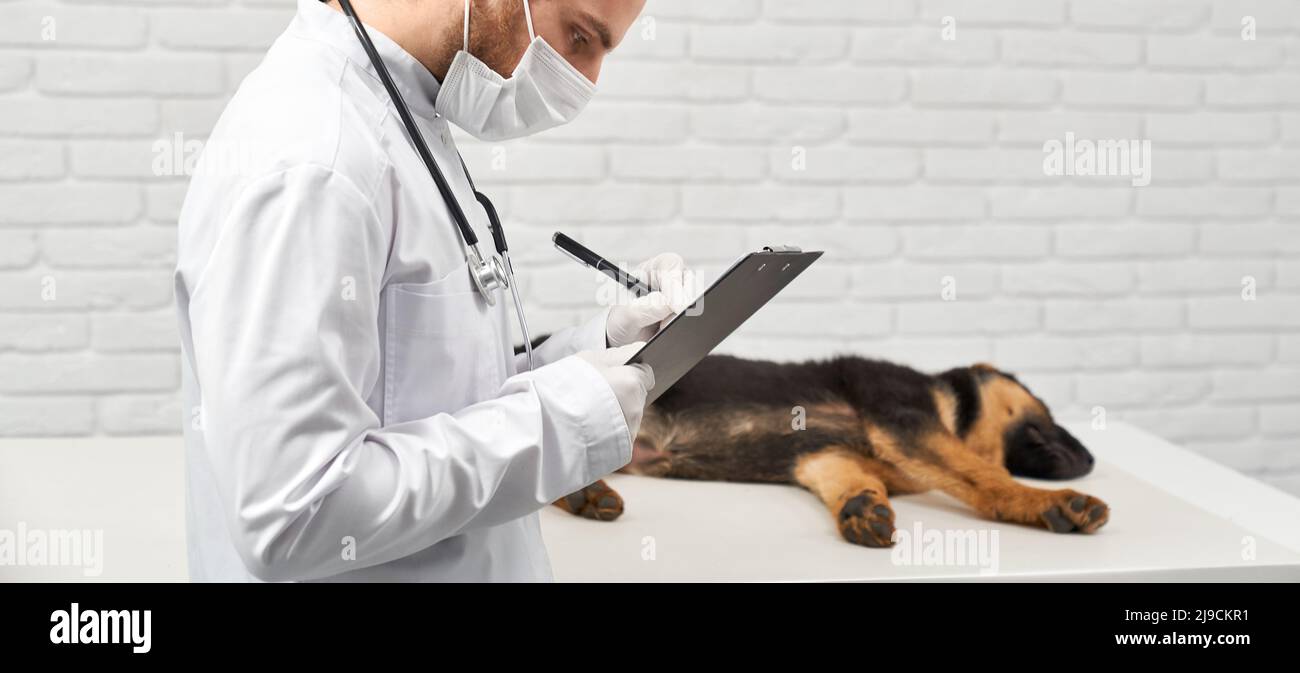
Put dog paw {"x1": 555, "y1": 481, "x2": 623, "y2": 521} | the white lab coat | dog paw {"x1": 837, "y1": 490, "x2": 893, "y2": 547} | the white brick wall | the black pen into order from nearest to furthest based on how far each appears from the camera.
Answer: the white lab coat
the black pen
dog paw {"x1": 837, "y1": 490, "x2": 893, "y2": 547}
dog paw {"x1": 555, "y1": 481, "x2": 623, "y2": 521}
the white brick wall

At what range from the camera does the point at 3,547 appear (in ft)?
4.82

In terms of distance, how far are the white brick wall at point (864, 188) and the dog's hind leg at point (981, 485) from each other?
0.76 meters

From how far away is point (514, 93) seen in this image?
1034 millimetres

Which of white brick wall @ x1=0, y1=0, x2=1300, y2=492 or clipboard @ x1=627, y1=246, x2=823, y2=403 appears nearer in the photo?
clipboard @ x1=627, y1=246, x2=823, y2=403

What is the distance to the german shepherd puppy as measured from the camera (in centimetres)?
173

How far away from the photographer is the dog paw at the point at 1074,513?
1.55 meters

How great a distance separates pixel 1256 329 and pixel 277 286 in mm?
2546

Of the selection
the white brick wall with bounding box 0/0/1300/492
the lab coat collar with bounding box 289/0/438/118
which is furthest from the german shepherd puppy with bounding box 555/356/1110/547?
the lab coat collar with bounding box 289/0/438/118

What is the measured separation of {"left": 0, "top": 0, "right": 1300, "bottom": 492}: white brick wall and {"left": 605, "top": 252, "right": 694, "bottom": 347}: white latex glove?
3.64ft

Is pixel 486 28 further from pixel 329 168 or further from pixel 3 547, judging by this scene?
Result: pixel 3 547

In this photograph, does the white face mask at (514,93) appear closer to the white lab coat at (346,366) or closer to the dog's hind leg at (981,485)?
the white lab coat at (346,366)

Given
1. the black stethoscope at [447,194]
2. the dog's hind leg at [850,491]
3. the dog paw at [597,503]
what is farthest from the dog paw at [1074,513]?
the black stethoscope at [447,194]

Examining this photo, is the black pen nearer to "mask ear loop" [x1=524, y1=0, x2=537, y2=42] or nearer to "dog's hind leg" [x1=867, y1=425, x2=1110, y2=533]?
"mask ear loop" [x1=524, y1=0, x2=537, y2=42]
